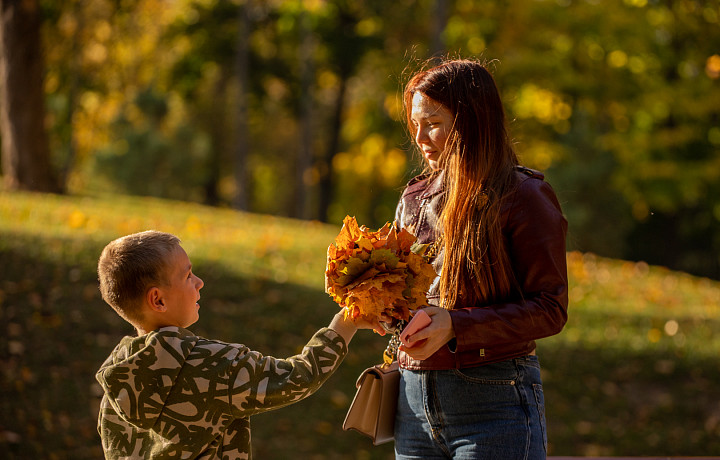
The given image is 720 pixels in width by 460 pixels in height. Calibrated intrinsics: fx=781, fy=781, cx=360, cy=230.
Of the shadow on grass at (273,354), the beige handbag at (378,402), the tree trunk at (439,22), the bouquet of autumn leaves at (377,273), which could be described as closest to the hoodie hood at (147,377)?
the bouquet of autumn leaves at (377,273)

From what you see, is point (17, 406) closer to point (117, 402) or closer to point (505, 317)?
point (117, 402)

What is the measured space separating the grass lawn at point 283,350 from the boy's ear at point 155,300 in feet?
13.5

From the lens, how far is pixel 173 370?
88.1 inches

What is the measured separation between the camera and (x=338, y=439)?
22.1 ft

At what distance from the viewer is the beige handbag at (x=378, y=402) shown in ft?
8.50

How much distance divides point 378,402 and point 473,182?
31.8 inches

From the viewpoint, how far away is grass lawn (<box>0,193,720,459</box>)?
6383 mm

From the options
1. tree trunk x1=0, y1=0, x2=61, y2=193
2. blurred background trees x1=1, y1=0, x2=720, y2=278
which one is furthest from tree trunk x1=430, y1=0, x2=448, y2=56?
tree trunk x1=0, y1=0, x2=61, y2=193

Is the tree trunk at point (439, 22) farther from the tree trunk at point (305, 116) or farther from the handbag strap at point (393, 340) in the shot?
the handbag strap at point (393, 340)

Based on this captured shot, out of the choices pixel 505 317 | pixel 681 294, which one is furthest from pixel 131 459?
pixel 681 294

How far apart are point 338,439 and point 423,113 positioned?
479cm

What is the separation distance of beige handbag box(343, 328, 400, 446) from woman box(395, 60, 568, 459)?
0.36 ft

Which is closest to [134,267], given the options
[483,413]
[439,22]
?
[483,413]

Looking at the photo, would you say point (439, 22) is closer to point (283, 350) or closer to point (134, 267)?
point (283, 350)
